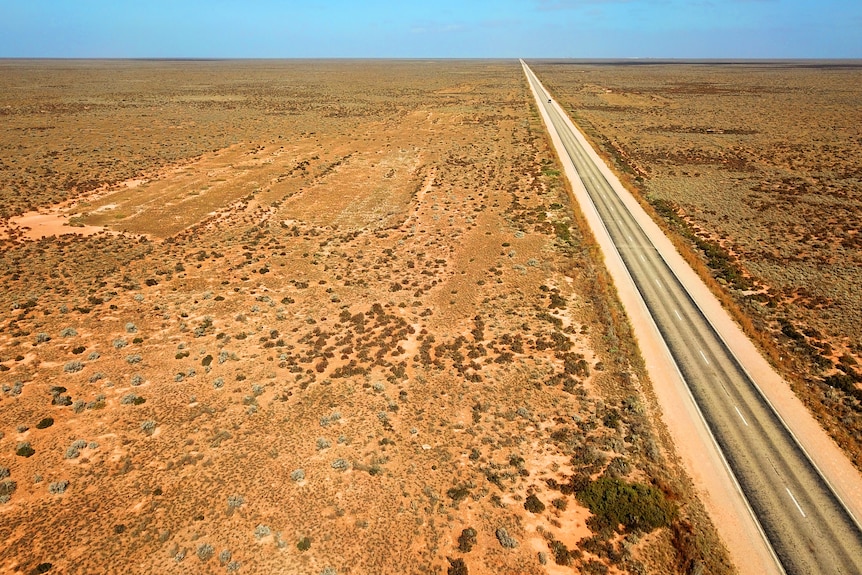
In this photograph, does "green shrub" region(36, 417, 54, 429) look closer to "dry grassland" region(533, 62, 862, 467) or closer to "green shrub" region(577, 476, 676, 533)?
"green shrub" region(577, 476, 676, 533)

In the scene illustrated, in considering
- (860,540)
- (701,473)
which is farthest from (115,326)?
(860,540)

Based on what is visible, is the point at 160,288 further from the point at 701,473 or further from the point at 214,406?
the point at 701,473

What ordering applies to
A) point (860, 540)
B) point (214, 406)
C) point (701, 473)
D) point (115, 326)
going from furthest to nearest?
point (115, 326)
point (214, 406)
point (701, 473)
point (860, 540)

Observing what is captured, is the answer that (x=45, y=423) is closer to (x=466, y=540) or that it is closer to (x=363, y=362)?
(x=363, y=362)

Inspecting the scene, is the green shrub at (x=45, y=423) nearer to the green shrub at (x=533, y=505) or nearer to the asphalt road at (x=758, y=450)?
the green shrub at (x=533, y=505)

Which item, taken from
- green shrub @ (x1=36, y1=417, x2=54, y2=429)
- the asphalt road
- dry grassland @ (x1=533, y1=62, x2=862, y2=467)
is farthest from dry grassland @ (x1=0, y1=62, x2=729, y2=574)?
dry grassland @ (x1=533, y1=62, x2=862, y2=467)

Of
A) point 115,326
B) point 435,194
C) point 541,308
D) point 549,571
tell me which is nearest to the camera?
point 549,571
